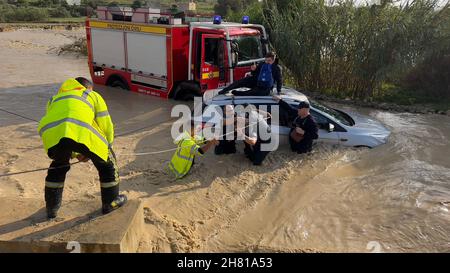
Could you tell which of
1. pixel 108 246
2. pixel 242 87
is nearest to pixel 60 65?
pixel 242 87

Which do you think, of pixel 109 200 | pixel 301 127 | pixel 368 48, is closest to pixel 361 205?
pixel 301 127

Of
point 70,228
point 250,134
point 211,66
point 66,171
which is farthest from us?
point 211,66

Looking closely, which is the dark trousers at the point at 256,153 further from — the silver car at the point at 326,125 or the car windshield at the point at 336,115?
the car windshield at the point at 336,115

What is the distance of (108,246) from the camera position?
13.0ft

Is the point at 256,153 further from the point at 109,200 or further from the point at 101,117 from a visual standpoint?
the point at 101,117

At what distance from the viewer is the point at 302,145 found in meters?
7.33

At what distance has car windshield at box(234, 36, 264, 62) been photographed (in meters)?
10.7

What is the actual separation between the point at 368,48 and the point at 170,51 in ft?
18.6

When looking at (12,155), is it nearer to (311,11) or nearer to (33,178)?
(33,178)

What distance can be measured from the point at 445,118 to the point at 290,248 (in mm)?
8195

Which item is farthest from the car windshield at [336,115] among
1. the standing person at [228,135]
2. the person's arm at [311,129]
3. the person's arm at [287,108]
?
the standing person at [228,135]

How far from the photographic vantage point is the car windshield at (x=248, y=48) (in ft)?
35.1

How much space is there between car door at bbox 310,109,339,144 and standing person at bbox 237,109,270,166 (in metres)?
0.95

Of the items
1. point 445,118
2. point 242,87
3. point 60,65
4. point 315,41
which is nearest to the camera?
point 242,87
